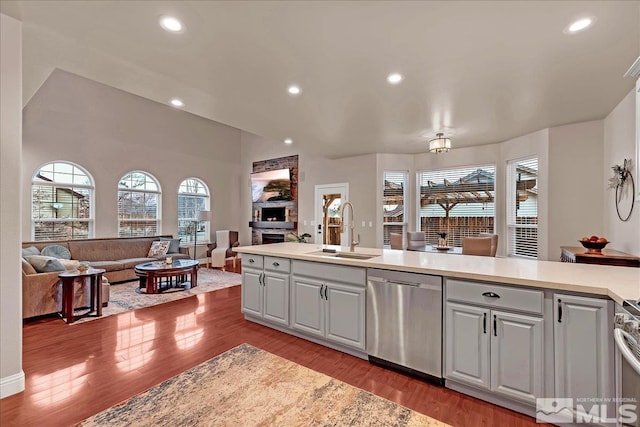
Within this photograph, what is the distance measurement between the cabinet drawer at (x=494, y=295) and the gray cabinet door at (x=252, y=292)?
6.95 ft

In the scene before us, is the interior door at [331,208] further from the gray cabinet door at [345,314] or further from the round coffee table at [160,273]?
the gray cabinet door at [345,314]

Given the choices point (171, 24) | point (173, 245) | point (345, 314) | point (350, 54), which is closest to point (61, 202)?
point (173, 245)

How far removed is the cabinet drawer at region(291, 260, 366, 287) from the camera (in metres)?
2.58

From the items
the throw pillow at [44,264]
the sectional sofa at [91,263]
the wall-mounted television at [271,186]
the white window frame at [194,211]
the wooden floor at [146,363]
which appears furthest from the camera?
the wall-mounted television at [271,186]

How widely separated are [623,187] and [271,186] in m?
7.18

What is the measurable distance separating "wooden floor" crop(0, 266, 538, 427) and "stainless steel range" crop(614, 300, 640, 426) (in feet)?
2.26

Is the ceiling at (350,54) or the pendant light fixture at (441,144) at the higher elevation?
the ceiling at (350,54)

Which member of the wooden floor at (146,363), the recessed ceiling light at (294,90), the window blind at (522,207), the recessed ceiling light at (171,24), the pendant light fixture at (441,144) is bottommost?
the wooden floor at (146,363)

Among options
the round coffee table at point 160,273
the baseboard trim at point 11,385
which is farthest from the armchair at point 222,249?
the baseboard trim at point 11,385

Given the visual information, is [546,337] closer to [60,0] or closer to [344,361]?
[344,361]

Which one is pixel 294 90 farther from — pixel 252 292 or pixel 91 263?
pixel 91 263

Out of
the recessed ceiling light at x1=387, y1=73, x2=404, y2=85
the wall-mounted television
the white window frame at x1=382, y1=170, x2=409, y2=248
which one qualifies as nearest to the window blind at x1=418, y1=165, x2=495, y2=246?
the white window frame at x1=382, y1=170, x2=409, y2=248

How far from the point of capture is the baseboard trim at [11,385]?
6.63 ft

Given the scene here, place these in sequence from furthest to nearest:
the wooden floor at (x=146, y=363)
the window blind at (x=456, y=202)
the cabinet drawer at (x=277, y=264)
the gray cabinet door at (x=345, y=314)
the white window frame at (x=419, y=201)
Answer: the window blind at (x=456, y=202) < the white window frame at (x=419, y=201) < the cabinet drawer at (x=277, y=264) < the gray cabinet door at (x=345, y=314) < the wooden floor at (x=146, y=363)
